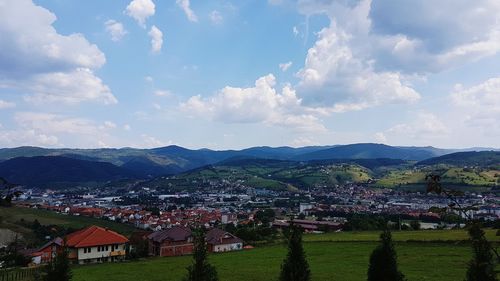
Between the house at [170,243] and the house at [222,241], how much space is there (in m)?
3.86

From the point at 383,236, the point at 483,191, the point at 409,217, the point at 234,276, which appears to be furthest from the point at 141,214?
the point at 483,191

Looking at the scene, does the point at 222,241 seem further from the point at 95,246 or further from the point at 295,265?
the point at 295,265

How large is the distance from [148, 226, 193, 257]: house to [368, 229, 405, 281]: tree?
4797 centimetres

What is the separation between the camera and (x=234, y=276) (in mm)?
40531

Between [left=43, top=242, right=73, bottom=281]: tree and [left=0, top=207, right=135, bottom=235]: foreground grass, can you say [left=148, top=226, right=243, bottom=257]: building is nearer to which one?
[left=0, top=207, right=135, bottom=235]: foreground grass

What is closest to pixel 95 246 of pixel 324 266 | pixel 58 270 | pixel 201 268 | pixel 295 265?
pixel 324 266

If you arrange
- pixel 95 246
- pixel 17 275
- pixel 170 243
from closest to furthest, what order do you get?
1. pixel 17 275
2. pixel 95 246
3. pixel 170 243

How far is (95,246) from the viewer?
61344 mm

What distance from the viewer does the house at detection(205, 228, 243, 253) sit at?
240 feet

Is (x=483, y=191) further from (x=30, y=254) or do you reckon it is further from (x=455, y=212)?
(x=455, y=212)

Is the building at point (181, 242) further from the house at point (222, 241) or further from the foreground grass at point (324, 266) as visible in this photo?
the foreground grass at point (324, 266)

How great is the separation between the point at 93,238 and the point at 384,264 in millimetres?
47673

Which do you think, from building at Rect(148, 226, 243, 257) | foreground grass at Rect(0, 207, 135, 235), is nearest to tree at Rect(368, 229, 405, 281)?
building at Rect(148, 226, 243, 257)

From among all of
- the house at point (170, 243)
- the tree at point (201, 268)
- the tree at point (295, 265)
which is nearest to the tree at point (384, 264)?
the tree at point (295, 265)
